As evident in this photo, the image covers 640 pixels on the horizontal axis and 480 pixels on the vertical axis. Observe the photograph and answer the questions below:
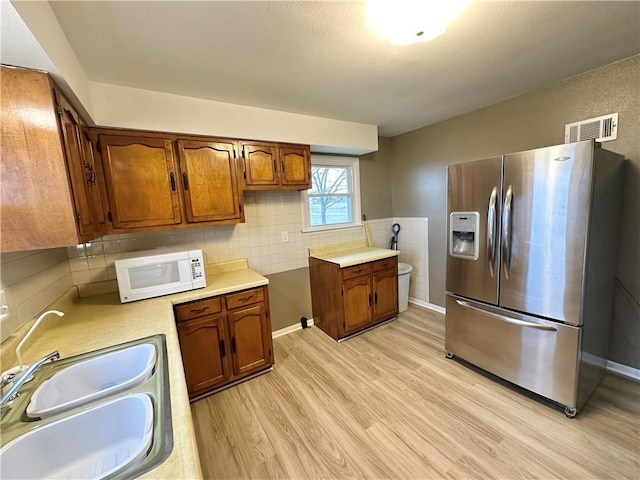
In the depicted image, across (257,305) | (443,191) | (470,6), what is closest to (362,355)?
(257,305)

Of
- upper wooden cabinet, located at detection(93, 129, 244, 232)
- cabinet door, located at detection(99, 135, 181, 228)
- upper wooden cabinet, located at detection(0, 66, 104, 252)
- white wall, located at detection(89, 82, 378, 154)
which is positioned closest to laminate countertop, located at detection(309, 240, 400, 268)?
upper wooden cabinet, located at detection(93, 129, 244, 232)

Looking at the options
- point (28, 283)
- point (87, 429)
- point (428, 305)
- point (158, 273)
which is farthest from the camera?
point (428, 305)

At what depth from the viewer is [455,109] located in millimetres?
2801

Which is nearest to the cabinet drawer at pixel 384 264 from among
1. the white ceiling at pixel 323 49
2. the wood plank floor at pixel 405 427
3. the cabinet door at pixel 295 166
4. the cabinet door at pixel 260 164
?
the wood plank floor at pixel 405 427

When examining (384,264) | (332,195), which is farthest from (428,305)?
(332,195)

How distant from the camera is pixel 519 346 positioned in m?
1.92

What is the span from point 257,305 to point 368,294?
1.34m

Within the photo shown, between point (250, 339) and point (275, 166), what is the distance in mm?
1632

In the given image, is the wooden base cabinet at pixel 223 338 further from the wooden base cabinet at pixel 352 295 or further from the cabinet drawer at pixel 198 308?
the wooden base cabinet at pixel 352 295

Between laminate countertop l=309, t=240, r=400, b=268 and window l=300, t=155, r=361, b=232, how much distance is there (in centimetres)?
27

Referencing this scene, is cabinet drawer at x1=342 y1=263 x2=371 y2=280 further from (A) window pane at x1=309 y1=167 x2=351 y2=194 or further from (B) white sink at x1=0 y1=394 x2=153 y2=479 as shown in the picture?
(B) white sink at x1=0 y1=394 x2=153 y2=479

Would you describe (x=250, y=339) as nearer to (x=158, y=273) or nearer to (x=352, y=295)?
(x=158, y=273)

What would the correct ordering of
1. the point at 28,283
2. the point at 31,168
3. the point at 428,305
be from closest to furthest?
the point at 31,168 < the point at 28,283 < the point at 428,305

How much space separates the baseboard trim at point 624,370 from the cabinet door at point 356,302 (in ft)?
6.76
